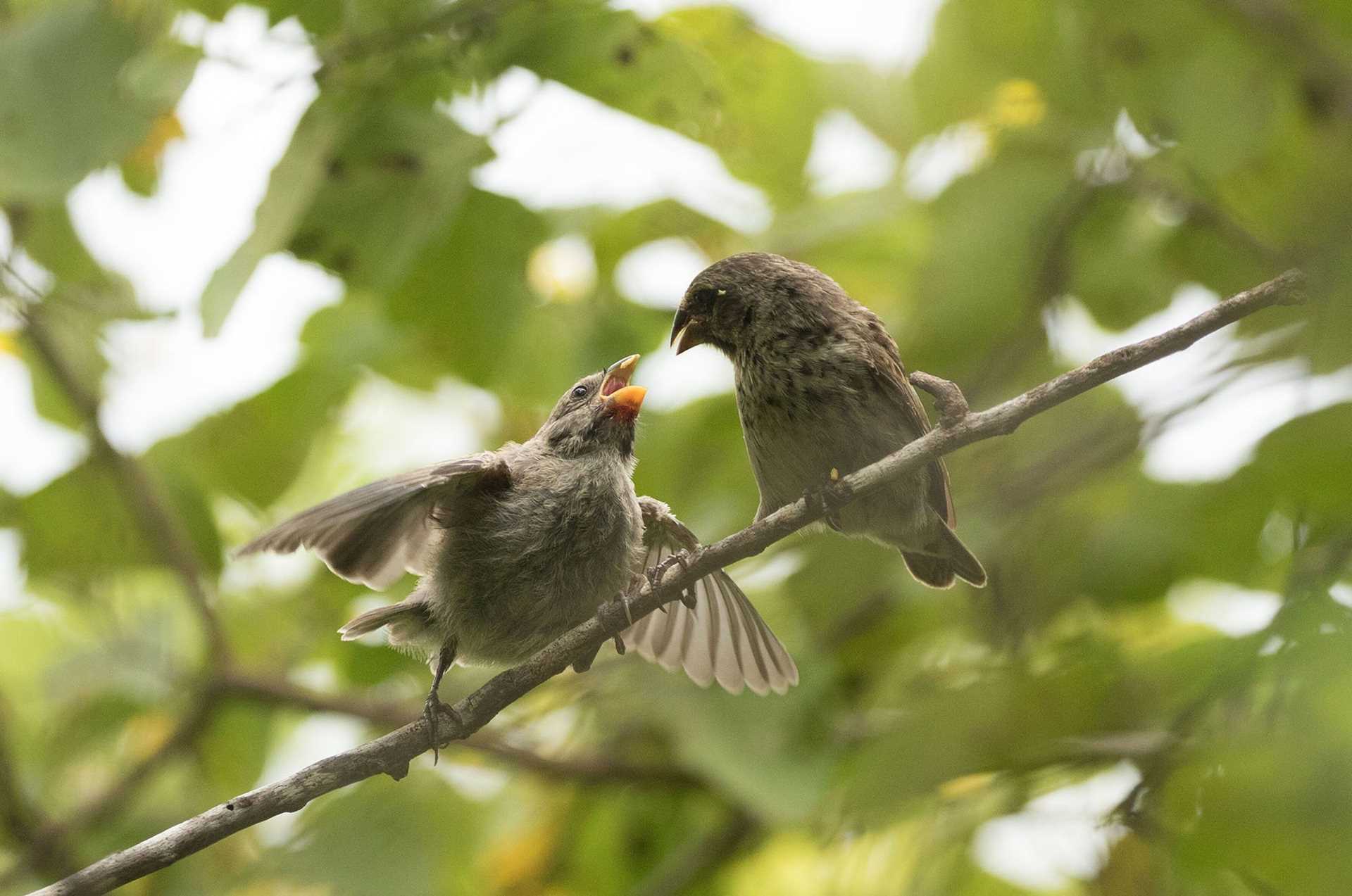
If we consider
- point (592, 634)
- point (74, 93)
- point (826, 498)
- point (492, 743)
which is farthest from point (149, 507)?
point (826, 498)

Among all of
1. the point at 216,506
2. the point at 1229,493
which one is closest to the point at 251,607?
the point at 216,506

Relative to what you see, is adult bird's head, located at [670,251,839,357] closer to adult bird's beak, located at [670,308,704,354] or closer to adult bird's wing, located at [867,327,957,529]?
adult bird's beak, located at [670,308,704,354]

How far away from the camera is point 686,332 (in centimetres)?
443

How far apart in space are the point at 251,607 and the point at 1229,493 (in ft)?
15.3

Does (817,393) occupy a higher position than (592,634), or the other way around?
(592,634)

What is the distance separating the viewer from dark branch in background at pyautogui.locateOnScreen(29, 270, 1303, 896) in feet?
8.17

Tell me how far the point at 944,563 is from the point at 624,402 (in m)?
1.32

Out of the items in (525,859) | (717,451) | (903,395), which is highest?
(903,395)

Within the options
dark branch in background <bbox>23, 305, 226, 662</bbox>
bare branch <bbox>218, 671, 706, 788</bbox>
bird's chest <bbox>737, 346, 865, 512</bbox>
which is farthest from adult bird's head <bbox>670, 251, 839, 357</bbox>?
dark branch in background <bbox>23, 305, 226, 662</bbox>

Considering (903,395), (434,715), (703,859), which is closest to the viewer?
(434,715)

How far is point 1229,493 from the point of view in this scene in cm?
316

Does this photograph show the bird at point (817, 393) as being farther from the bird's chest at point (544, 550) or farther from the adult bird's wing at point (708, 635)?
the bird's chest at point (544, 550)

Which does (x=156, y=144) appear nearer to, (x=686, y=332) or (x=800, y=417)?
(x=686, y=332)

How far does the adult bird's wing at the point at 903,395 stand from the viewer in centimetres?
404
